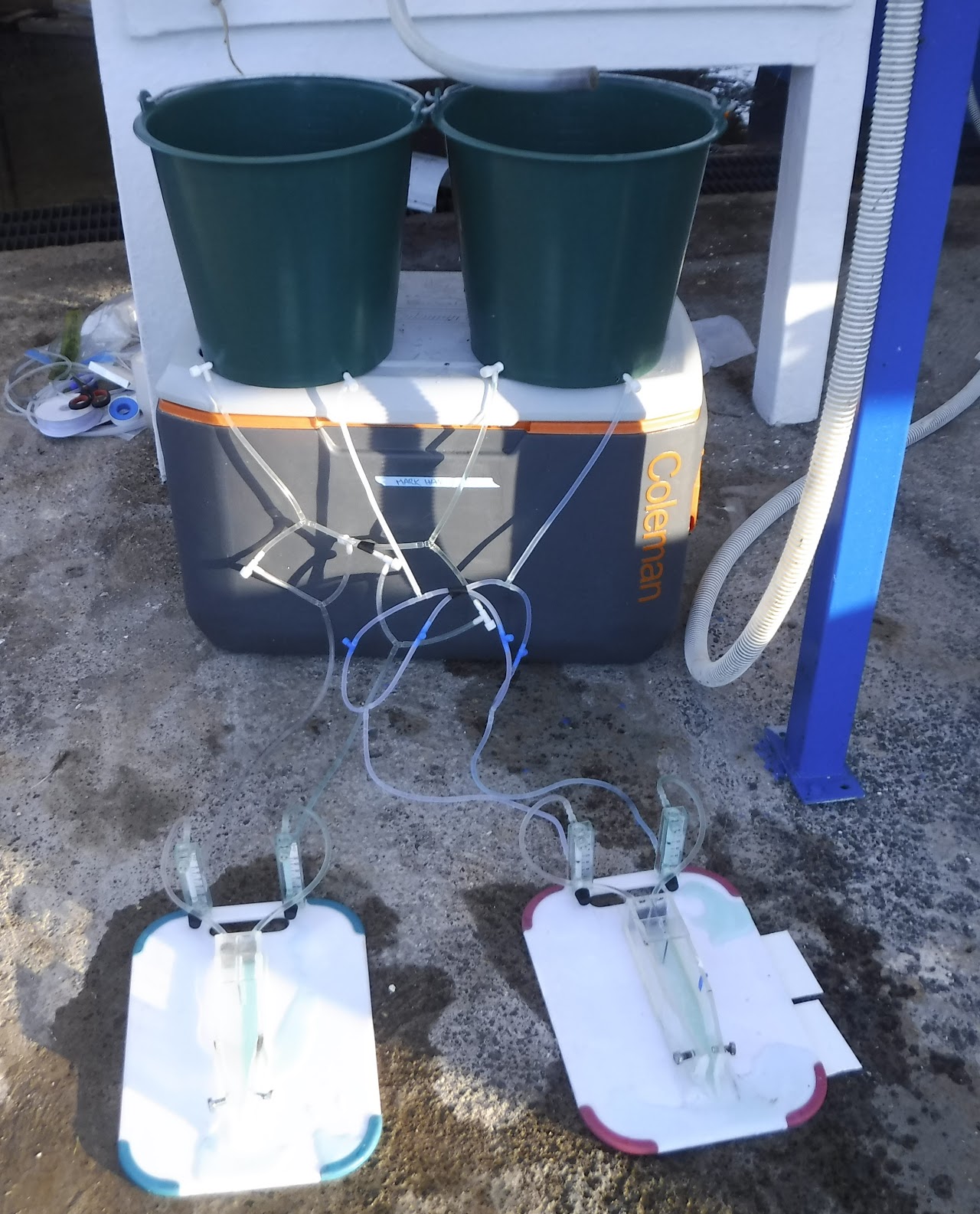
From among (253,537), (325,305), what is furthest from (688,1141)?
(325,305)

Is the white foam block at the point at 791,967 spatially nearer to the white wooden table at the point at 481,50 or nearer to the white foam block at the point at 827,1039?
the white foam block at the point at 827,1039

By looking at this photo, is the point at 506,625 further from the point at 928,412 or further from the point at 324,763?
the point at 928,412

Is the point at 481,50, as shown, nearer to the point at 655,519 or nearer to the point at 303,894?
the point at 655,519

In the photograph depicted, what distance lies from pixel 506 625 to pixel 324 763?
33 centimetres

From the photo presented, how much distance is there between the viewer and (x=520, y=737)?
5.14 feet

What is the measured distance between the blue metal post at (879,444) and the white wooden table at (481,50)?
85cm

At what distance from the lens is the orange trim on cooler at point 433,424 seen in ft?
4.63

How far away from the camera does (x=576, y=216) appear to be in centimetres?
127

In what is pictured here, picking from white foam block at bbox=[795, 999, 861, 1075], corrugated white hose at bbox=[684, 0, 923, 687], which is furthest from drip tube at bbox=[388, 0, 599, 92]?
white foam block at bbox=[795, 999, 861, 1075]

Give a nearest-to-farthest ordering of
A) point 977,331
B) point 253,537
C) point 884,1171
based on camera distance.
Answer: point 884,1171, point 253,537, point 977,331

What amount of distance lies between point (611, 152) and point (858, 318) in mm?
561

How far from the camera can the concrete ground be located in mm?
1093

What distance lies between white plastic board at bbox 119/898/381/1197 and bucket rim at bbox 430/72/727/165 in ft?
2.97

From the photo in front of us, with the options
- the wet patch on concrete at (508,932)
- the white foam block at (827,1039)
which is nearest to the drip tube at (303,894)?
the wet patch on concrete at (508,932)
